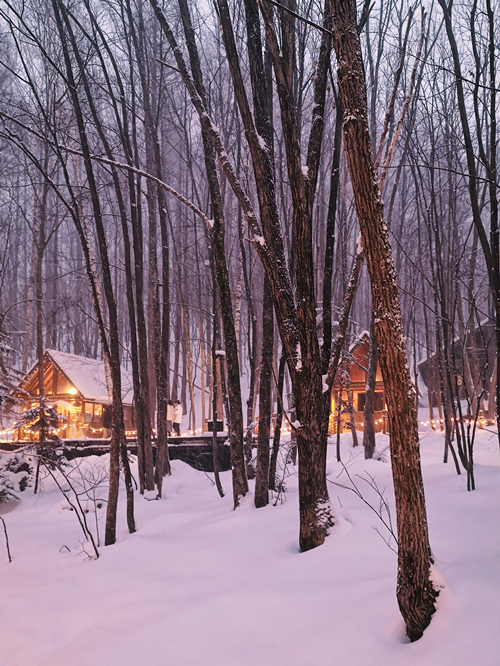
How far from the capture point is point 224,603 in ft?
10.2

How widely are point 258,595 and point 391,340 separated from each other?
1981 millimetres

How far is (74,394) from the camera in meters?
17.4

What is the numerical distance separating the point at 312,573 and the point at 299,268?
2.34 m

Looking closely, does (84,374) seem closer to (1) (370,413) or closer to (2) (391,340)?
(1) (370,413)

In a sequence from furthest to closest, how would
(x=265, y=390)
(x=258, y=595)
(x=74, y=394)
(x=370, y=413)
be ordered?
(x=74, y=394) < (x=370, y=413) < (x=265, y=390) < (x=258, y=595)

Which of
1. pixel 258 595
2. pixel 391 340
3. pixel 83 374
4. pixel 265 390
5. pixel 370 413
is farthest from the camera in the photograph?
pixel 83 374

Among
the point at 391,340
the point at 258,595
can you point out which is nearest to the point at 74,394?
the point at 258,595

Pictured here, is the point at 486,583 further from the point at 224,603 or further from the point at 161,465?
the point at 161,465

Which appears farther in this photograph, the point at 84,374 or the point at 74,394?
the point at 84,374

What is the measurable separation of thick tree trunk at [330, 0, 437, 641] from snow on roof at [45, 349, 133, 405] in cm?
1520

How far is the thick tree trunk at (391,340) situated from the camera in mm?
2406

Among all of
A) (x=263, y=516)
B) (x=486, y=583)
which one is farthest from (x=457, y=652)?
(x=263, y=516)

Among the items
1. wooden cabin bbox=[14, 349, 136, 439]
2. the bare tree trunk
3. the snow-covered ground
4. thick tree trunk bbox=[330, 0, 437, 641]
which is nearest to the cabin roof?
wooden cabin bbox=[14, 349, 136, 439]

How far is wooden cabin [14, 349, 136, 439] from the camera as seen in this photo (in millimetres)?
17328
